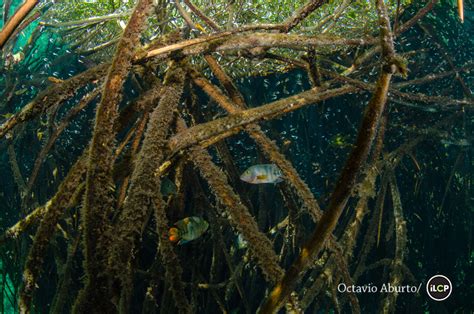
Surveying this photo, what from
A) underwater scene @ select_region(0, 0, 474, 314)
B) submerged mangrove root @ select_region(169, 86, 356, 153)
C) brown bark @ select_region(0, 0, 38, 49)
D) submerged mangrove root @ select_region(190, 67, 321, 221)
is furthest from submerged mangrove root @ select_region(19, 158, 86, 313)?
submerged mangrove root @ select_region(190, 67, 321, 221)

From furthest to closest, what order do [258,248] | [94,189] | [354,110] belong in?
[354,110] → [258,248] → [94,189]

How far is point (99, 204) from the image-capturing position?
190cm

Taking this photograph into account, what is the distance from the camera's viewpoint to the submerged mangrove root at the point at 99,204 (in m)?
1.89

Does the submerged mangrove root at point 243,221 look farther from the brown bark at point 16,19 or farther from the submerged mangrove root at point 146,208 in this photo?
the brown bark at point 16,19

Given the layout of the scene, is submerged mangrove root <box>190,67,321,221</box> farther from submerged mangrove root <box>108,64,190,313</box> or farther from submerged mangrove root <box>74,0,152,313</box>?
submerged mangrove root <box>74,0,152,313</box>

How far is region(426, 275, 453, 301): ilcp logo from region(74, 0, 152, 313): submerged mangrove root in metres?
4.46

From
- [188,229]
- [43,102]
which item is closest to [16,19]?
[43,102]

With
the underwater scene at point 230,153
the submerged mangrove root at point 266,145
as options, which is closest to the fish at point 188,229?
the underwater scene at point 230,153

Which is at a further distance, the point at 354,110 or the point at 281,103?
the point at 354,110

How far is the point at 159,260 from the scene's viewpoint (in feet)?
12.1

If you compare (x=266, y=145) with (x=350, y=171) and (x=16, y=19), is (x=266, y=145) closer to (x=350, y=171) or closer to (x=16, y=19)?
(x=350, y=171)

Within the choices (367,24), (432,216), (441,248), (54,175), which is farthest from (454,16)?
(54,175)

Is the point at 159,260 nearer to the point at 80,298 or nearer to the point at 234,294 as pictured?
the point at 234,294

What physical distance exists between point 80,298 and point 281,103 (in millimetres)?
1451
